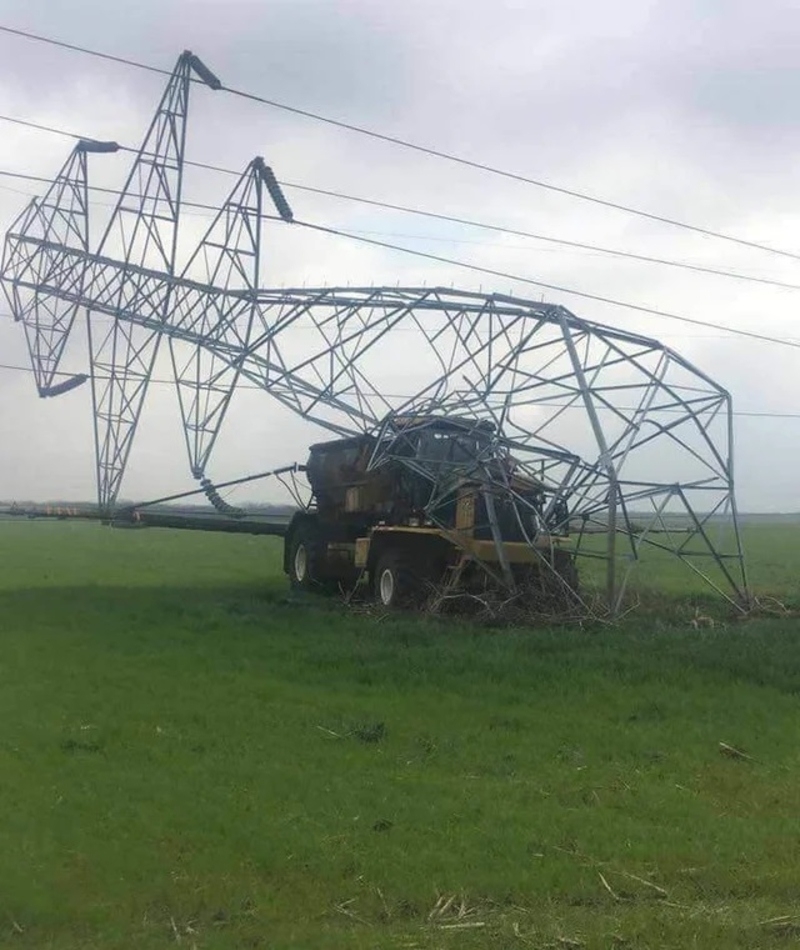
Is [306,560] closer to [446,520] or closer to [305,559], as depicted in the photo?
[305,559]

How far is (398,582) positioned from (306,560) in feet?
12.9

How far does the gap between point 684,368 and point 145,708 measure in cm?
1212

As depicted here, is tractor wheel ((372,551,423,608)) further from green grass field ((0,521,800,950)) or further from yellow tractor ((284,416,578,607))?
green grass field ((0,521,800,950))

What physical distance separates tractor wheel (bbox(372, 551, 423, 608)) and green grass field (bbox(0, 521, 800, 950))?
11.0 feet

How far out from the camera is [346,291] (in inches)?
830

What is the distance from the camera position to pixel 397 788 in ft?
27.9

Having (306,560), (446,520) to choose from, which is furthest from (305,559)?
(446,520)

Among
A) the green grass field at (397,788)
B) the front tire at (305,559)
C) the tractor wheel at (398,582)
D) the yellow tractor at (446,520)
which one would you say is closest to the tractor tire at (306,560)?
the front tire at (305,559)

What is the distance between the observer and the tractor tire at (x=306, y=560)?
23.1m

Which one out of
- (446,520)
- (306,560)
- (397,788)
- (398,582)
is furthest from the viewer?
(306,560)

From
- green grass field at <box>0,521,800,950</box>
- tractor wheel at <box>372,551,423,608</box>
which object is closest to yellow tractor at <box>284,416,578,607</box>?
tractor wheel at <box>372,551,423,608</box>

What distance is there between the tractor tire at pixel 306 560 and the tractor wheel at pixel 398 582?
A: 2.93 meters

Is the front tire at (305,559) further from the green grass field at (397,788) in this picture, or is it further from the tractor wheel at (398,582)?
the green grass field at (397,788)

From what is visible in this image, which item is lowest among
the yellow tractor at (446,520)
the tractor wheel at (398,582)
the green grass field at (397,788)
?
the green grass field at (397,788)
